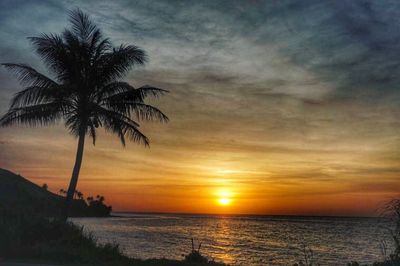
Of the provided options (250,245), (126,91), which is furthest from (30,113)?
(250,245)

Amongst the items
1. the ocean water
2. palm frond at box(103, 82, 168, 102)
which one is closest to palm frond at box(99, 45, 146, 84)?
palm frond at box(103, 82, 168, 102)

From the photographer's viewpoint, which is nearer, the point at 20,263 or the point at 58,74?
the point at 20,263

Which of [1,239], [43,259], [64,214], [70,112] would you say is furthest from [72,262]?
[70,112]

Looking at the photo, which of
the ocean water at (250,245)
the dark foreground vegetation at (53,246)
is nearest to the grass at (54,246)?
the dark foreground vegetation at (53,246)

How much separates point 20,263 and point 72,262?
161 centimetres

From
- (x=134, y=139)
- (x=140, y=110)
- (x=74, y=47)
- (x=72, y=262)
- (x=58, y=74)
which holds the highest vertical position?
(x=74, y=47)

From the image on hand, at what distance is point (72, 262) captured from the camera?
13.3 metres

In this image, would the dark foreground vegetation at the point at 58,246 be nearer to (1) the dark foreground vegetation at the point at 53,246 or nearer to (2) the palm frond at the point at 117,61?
(1) the dark foreground vegetation at the point at 53,246

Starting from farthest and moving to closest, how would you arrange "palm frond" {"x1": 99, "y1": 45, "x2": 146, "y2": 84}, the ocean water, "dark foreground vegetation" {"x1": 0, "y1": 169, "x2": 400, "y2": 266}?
the ocean water, "palm frond" {"x1": 99, "y1": 45, "x2": 146, "y2": 84}, "dark foreground vegetation" {"x1": 0, "y1": 169, "x2": 400, "y2": 266}

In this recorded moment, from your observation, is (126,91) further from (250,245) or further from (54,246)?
(250,245)

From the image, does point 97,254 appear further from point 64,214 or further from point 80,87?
point 80,87

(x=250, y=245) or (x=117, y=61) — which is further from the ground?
(x=117, y=61)

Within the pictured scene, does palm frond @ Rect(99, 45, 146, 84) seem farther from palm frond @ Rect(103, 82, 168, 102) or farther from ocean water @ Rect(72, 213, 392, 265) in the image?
ocean water @ Rect(72, 213, 392, 265)

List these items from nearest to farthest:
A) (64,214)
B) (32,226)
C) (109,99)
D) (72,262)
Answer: (72,262) < (32,226) < (64,214) < (109,99)
